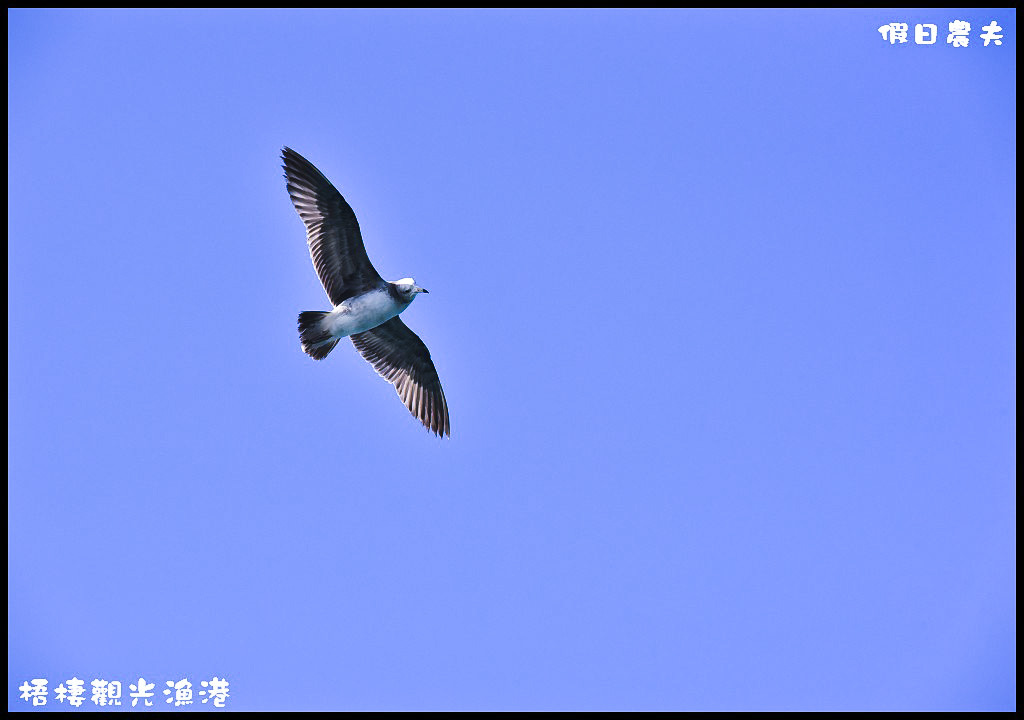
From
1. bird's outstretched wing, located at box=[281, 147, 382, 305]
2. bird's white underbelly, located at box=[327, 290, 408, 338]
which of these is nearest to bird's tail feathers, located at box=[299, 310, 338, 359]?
bird's white underbelly, located at box=[327, 290, 408, 338]

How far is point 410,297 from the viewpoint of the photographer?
1431cm

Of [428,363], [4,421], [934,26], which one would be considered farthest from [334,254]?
[934,26]

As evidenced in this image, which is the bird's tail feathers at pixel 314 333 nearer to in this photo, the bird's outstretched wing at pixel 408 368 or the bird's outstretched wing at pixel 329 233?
the bird's outstretched wing at pixel 329 233

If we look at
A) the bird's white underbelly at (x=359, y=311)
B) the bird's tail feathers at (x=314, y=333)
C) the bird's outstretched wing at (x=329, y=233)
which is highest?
the bird's outstretched wing at (x=329, y=233)

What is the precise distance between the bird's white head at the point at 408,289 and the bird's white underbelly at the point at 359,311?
15 cm

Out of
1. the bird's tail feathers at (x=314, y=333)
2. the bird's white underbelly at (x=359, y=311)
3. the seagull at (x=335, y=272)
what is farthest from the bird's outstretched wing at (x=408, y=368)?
the bird's tail feathers at (x=314, y=333)

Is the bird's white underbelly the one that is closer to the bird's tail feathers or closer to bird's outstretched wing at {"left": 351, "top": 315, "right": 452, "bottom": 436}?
the bird's tail feathers

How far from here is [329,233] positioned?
14.4 m

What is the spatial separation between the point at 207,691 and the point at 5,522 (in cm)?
331

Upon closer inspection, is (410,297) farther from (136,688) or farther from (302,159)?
(136,688)

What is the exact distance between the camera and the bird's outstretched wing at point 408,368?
15703mm

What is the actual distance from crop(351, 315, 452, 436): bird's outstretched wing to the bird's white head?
51.2 inches

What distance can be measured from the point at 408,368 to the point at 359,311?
1.96 m

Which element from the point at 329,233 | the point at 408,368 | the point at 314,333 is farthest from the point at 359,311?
the point at 408,368
